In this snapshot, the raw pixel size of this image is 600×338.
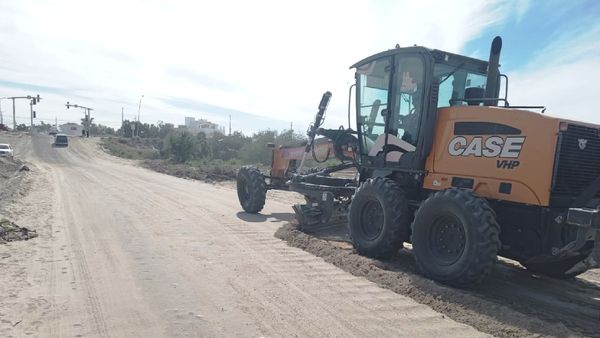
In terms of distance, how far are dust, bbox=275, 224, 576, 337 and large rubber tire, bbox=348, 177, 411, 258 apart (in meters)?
0.23

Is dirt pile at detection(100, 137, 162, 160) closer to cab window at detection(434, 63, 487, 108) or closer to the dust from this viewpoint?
the dust

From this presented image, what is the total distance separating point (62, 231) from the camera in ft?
28.7

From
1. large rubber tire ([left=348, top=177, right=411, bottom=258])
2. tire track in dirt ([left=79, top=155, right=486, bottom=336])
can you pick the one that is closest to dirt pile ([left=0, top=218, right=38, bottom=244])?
tire track in dirt ([left=79, top=155, right=486, bottom=336])

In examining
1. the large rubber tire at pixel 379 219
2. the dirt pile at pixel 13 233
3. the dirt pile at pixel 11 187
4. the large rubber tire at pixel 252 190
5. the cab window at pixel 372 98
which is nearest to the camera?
the large rubber tire at pixel 379 219

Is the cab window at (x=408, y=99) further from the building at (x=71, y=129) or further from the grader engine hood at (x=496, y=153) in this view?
the building at (x=71, y=129)

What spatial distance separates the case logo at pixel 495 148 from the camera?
225 inches

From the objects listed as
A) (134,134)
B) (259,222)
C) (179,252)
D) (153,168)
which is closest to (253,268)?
(179,252)

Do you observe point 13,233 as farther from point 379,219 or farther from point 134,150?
point 134,150

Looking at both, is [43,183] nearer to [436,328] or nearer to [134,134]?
[436,328]

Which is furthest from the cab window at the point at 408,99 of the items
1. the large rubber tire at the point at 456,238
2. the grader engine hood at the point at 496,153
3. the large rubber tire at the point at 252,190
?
the large rubber tire at the point at 252,190

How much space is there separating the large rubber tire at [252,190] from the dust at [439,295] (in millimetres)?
4031

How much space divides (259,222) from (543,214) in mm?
6488

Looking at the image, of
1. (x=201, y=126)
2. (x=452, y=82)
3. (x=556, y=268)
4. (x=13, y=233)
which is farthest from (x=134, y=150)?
(x=201, y=126)

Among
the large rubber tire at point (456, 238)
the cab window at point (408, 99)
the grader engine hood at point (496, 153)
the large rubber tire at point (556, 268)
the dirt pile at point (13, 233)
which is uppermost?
the cab window at point (408, 99)
